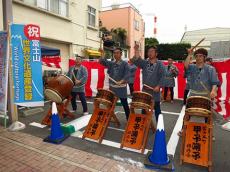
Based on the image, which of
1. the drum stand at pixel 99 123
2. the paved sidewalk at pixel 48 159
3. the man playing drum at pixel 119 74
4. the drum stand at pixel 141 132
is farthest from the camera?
the man playing drum at pixel 119 74

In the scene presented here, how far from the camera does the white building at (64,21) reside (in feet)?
34.1

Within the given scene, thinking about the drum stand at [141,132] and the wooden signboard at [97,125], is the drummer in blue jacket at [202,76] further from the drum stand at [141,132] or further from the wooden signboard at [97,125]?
the wooden signboard at [97,125]

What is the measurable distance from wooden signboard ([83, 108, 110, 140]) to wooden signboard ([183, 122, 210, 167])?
1.63m

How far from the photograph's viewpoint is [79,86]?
6270 mm

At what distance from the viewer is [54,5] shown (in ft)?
40.2

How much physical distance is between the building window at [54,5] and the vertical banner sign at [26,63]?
6.44 meters

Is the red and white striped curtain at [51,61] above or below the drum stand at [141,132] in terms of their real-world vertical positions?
above

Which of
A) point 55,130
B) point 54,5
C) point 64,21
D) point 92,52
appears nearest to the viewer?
point 55,130

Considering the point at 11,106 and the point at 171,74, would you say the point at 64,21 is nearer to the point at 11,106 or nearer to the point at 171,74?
the point at 171,74

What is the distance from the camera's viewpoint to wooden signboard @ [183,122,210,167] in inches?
138

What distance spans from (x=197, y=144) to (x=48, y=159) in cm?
251

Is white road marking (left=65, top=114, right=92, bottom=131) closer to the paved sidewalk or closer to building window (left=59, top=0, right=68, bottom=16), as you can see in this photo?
the paved sidewalk

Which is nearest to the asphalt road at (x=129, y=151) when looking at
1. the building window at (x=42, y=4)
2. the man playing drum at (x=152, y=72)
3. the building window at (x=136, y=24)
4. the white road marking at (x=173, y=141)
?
the white road marking at (x=173, y=141)

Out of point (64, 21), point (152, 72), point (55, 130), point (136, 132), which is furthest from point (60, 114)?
point (64, 21)
